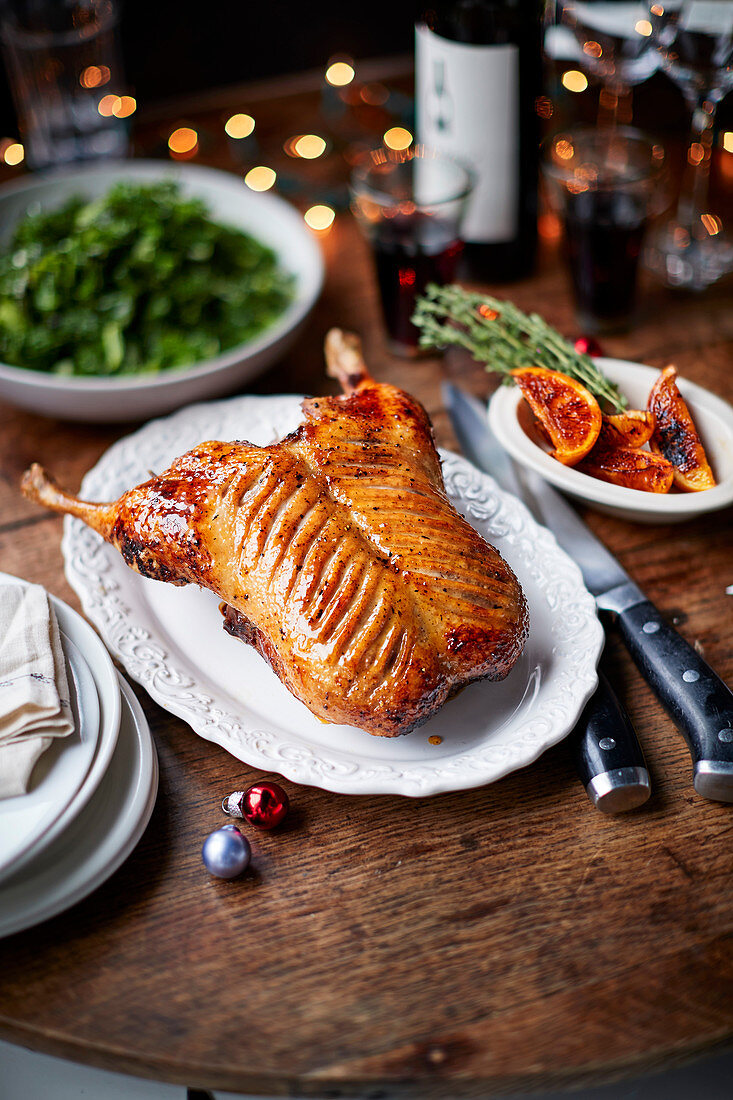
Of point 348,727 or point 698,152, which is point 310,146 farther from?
point 348,727

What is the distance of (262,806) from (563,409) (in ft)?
2.52

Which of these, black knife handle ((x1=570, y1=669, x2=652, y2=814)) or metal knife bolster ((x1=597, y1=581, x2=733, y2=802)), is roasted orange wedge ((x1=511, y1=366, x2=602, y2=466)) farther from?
black knife handle ((x1=570, y1=669, x2=652, y2=814))

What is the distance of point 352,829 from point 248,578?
33cm

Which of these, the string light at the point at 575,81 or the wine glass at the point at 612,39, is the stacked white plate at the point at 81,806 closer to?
the wine glass at the point at 612,39

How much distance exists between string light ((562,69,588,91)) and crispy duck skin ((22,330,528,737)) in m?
2.04

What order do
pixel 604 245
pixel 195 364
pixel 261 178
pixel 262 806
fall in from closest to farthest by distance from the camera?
pixel 262 806 < pixel 195 364 < pixel 604 245 < pixel 261 178

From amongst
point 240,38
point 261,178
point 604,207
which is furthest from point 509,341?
point 240,38

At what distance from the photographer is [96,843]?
1.00 m

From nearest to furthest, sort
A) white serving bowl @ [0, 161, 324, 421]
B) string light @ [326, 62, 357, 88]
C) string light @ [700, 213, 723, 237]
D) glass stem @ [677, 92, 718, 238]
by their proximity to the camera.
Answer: white serving bowl @ [0, 161, 324, 421] → glass stem @ [677, 92, 718, 238] → string light @ [700, 213, 723, 237] → string light @ [326, 62, 357, 88]

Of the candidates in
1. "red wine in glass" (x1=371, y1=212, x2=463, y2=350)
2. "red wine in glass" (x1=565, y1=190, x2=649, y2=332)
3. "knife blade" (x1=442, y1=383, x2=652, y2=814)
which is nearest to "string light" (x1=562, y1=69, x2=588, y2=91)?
"red wine in glass" (x1=565, y1=190, x2=649, y2=332)

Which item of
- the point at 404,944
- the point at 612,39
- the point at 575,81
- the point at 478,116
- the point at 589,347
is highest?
the point at 612,39

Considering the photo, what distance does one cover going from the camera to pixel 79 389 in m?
1.57

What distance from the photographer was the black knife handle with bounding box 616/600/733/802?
110cm

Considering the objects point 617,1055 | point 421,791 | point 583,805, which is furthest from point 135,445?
point 617,1055
